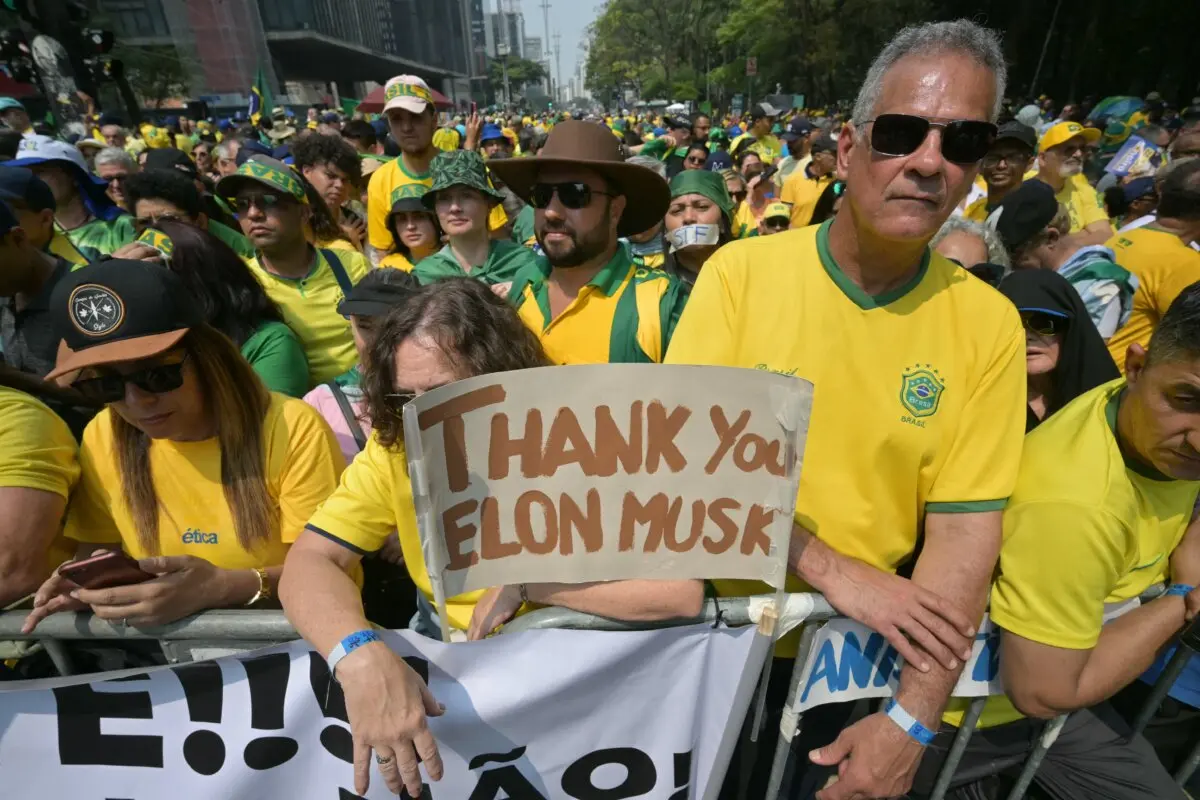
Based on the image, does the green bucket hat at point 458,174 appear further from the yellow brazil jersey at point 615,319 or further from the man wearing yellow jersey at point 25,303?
the man wearing yellow jersey at point 25,303

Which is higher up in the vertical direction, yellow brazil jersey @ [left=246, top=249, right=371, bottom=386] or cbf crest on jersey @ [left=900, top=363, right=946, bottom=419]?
cbf crest on jersey @ [left=900, top=363, right=946, bottom=419]

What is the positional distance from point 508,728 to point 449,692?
0.17m

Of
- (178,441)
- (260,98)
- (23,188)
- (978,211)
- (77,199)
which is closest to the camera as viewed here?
(178,441)

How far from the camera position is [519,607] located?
164cm

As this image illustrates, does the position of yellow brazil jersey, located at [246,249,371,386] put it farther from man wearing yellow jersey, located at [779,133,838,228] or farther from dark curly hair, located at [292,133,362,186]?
man wearing yellow jersey, located at [779,133,838,228]

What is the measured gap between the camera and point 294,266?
11.5 feet

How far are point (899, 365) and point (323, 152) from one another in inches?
202

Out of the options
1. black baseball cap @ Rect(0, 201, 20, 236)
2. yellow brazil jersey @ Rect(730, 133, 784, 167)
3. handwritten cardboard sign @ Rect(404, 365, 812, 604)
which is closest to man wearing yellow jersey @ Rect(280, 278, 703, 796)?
handwritten cardboard sign @ Rect(404, 365, 812, 604)

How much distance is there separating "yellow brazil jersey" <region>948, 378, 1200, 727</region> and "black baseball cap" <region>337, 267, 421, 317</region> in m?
2.21

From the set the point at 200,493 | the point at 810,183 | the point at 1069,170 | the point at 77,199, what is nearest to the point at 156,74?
the point at 77,199

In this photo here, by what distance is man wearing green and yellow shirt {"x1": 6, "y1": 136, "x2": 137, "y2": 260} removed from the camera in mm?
4348

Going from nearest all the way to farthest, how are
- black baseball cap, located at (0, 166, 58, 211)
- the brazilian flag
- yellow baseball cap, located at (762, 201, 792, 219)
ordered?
black baseball cap, located at (0, 166, 58, 211) < yellow baseball cap, located at (762, 201, 792, 219) < the brazilian flag

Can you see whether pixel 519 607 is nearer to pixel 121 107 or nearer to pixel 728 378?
pixel 728 378

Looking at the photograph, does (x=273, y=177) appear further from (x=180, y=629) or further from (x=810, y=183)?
(x=810, y=183)
